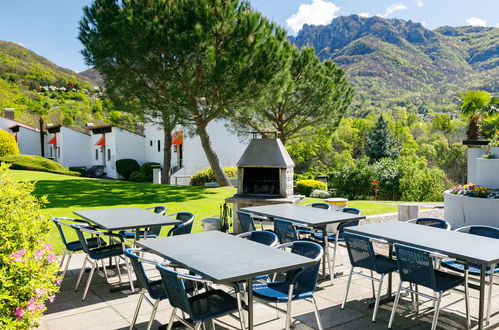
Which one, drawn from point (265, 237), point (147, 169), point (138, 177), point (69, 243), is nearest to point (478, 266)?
point (265, 237)

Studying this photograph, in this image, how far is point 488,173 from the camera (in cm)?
974

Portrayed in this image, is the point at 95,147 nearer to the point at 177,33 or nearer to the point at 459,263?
the point at 177,33

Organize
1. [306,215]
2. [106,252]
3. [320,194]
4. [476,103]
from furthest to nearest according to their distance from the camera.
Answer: [320,194] < [476,103] < [306,215] < [106,252]

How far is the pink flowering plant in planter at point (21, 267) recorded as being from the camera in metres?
2.79

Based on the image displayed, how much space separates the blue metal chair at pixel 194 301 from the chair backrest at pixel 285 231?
70.5 inches

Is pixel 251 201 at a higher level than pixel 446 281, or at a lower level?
higher

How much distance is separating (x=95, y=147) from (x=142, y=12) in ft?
76.7

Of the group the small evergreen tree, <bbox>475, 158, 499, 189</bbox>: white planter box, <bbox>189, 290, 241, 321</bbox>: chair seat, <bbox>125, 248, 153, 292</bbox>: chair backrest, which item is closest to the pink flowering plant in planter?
<bbox>125, 248, 153, 292</bbox>: chair backrest

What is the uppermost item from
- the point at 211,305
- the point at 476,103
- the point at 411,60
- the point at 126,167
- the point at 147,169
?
the point at 411,60

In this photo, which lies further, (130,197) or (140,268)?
(130,197)

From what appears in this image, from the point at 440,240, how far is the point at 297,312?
177 centimetres

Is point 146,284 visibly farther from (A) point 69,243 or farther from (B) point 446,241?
(B) point 446,241

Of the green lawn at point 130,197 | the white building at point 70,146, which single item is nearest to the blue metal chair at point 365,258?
the green lawn at point 130,197

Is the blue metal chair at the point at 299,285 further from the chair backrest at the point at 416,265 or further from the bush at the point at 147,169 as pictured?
the bush at the point at 147,169
